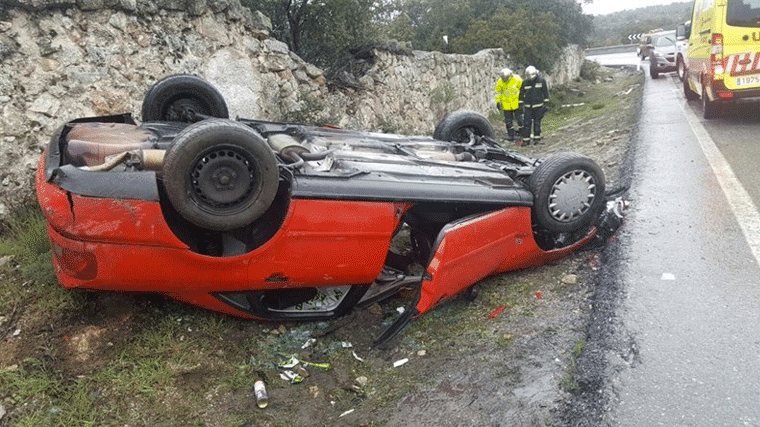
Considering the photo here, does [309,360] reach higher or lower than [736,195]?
lower

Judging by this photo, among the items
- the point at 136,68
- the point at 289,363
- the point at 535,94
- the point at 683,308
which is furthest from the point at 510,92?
the point at 289,363

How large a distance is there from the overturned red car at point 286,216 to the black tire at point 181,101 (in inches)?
24.5

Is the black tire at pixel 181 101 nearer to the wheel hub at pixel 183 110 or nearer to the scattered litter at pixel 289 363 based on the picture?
the wheel hub at pixel 183 110

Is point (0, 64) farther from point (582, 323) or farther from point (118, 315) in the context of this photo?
point (582, 323)

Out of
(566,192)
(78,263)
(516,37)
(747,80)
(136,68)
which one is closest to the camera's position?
(78,263)

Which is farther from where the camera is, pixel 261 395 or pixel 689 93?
pixel 689 93

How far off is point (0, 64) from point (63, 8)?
85cm

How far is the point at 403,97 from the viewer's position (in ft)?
31.8

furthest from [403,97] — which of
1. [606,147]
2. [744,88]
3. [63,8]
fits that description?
[63,8]

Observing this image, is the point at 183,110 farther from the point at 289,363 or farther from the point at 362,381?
the point at 362,381

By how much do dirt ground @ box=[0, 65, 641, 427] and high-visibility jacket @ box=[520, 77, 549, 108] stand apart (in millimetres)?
5912

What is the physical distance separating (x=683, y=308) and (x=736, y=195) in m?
2.11

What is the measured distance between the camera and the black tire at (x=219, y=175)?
279cm

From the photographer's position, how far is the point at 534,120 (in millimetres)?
9414
